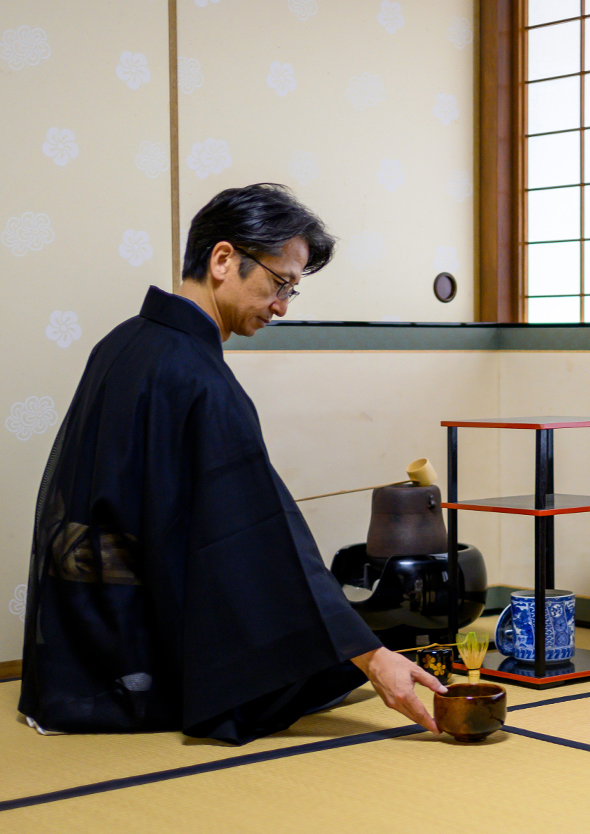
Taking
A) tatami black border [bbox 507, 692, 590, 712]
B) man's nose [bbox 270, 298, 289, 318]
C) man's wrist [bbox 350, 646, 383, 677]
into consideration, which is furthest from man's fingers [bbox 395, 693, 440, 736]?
man's nose [bbox 270, 298, 289, 318]

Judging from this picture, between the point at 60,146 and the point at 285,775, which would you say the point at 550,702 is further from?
the point at 60,146

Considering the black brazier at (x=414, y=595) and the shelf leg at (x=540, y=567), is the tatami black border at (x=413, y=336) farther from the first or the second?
the shelf leg at (x=540, y=567)

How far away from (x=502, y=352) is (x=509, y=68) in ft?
3.51

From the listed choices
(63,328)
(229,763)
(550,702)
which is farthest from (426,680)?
(63,328)

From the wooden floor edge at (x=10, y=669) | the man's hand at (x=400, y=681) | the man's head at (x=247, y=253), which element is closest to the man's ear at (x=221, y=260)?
the man's head at (x=247, y=253)

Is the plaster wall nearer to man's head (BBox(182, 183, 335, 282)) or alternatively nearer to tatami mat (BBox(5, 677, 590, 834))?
man's head (BBox(182, 183, 335, 282))

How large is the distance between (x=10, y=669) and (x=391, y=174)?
6.87ft

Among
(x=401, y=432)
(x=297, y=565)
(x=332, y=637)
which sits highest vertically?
(x=401, y=432)

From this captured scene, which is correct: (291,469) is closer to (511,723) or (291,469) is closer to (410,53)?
(511,723)

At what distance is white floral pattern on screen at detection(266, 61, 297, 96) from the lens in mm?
3451

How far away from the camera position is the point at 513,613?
9.43 ft

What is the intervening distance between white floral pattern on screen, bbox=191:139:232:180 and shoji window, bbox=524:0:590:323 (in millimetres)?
1274

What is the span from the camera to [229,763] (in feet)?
6.75

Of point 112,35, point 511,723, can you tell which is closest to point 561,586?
point 511,723
